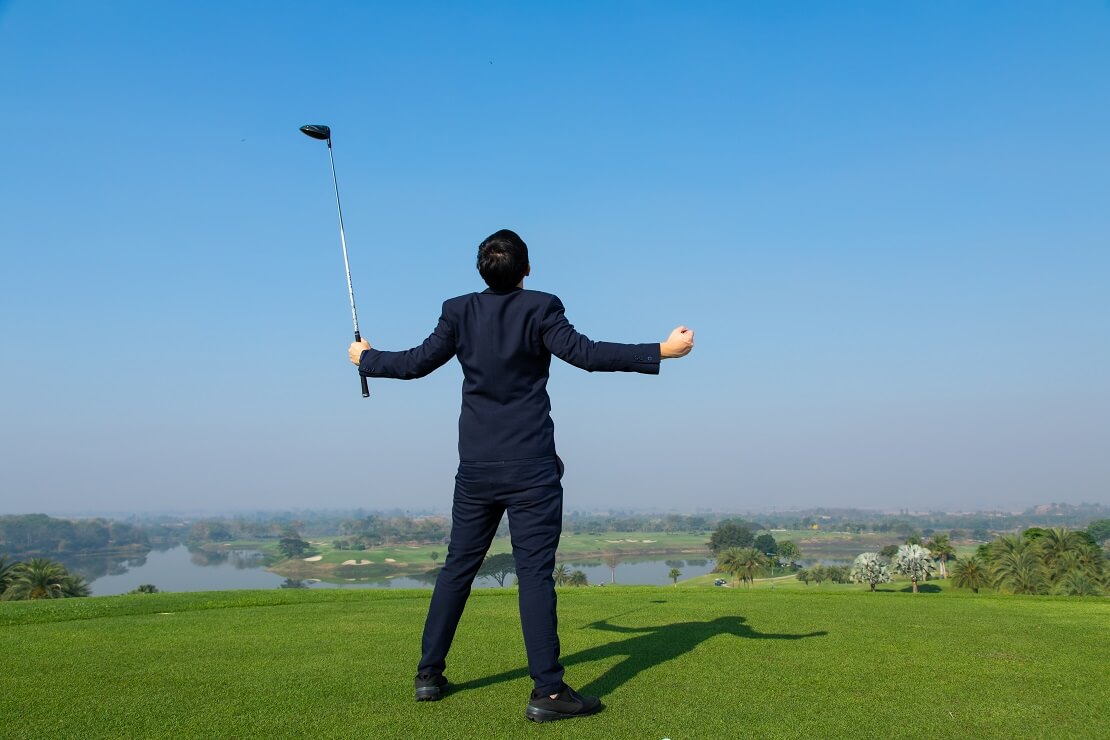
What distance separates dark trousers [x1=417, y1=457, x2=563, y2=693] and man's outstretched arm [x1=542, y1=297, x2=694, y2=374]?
1.87ft

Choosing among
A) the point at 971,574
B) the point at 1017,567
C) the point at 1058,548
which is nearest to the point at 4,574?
the point at 1017,567

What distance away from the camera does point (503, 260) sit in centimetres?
440

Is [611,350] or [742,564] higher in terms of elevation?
[611,350]

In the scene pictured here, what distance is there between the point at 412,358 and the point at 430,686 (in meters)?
1.80

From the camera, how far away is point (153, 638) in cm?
604

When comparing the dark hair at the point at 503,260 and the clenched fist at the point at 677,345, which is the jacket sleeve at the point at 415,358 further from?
the clenched fist at the point at 677,345

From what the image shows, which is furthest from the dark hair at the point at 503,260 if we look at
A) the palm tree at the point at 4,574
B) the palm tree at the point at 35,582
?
the palm tree at the point at 4,574

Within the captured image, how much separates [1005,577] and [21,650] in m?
63.2

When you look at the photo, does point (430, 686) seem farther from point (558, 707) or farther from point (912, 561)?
point (912, 561)

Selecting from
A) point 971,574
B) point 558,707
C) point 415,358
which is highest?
point 415,358

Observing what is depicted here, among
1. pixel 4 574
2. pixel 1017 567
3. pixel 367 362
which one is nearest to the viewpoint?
pixel 367 362

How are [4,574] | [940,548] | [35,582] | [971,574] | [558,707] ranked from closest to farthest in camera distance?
1. [558,707]
2. [35,582]
3. [4,574]
4. [971,574]
5. [940,548]

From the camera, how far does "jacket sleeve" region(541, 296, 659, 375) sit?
418 cm

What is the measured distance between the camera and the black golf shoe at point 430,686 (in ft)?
12.7
